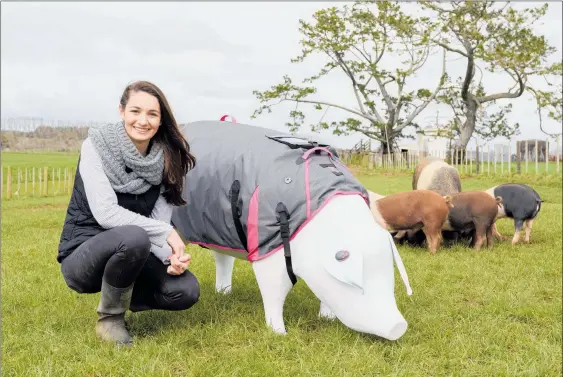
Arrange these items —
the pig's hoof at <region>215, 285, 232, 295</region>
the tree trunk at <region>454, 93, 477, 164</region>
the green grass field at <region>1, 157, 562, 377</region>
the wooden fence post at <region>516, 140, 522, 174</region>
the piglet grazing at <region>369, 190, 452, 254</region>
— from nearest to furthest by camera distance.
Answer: the green grass field at <region>1, 157, 562, 377</region> → the pig's hoof at <region>215, 285, 232, 295</region> → the piglet grazing at <region>369, 190, 452, 254</region> → the wooden fence post at <region>516, 140, 522, 174</region> → the tree trunk at <region>454, 93, 477, 164</region>

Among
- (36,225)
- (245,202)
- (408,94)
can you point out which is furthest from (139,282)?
(408,94)

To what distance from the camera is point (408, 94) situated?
86.2 ft

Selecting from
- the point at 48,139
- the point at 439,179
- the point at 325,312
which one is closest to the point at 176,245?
the point at 325,312

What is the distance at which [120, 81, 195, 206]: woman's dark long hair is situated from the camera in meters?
3.44

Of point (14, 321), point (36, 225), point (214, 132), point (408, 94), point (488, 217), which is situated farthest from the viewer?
point (408, 94)

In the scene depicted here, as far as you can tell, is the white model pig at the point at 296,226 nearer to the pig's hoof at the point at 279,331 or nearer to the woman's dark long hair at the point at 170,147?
the pig's hoof at the point at 279,331

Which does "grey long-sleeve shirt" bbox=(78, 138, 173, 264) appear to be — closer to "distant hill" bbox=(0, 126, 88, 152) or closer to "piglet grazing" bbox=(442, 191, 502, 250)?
"piglet grazing" bbox=(442, 191, 502, 250)

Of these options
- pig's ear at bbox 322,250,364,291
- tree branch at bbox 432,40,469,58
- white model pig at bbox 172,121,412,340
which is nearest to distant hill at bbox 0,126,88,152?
tree branch at bbox 432,40,469,58

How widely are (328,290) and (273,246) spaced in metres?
0.41

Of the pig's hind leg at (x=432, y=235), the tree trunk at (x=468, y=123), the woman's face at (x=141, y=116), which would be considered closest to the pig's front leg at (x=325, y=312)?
the woman's face at (x=141, y=116)

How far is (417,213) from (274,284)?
3.20 meters

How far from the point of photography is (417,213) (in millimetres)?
6375

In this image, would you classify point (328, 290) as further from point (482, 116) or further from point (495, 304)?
point (482, 116)

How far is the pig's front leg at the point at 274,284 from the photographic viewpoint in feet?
11.6
